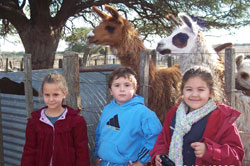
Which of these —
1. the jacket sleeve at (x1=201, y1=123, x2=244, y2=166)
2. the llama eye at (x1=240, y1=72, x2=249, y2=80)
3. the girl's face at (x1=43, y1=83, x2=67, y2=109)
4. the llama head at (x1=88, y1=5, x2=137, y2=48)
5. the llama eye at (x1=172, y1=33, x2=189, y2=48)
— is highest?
the llama head at (x1=88, y1=5, x2=137, y2=48)

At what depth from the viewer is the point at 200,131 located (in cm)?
192

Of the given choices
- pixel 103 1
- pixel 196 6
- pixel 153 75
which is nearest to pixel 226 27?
pixel 196 6

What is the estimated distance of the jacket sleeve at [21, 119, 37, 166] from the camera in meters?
2.50

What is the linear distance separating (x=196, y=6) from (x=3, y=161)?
8.07 metres

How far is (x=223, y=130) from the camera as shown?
182 centimetres

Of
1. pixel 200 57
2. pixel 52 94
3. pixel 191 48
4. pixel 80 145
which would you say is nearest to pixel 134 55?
pixel 191 48

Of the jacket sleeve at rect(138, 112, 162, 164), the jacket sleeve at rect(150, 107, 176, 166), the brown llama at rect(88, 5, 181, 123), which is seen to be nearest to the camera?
the jacket sleeve at rect(150, 107, 176, 166)

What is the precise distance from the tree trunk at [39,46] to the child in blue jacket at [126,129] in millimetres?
8883

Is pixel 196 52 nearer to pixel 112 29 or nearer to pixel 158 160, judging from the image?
pixel 112 29

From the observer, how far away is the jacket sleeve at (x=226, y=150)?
1762mm

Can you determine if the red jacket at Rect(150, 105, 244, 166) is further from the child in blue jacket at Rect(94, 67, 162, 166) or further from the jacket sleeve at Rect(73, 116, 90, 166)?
the jacket sleeve at Rect(73, 116, 90, 166)

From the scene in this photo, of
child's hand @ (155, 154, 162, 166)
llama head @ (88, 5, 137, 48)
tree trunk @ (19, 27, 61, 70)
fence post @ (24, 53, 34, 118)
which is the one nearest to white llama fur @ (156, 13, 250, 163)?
llama head @ (88, 5, 137, 48)

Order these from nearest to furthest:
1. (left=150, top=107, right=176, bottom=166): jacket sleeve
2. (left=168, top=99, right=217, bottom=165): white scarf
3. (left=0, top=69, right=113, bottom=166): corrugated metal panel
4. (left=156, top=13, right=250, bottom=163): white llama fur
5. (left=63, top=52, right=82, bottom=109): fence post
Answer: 1. (left=168, top=99, right=217, bottom=165): white scarf
2. (left=150, top=107, right=176, bottom=166): jacket sleeve
3. (left=63, top=52, right=82, bottom=109): fence post
4. (left=156, top=13, right=250, bottom=163): white llama fur
5. (left=0, top=69, right=113, bottom=166): corrugated metal panel

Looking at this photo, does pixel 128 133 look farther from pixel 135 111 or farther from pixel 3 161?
pixel 3 161
